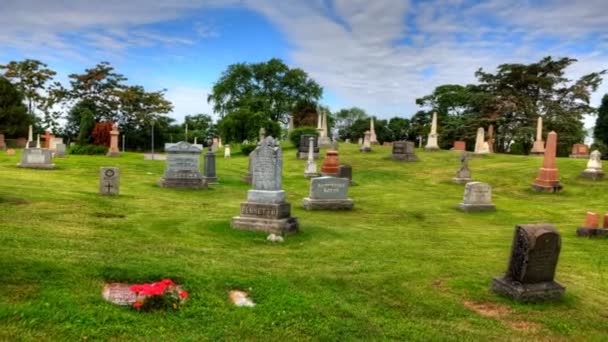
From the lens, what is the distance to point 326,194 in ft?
50.2

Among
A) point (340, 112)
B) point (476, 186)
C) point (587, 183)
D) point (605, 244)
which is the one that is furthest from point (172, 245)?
point (340, 112)

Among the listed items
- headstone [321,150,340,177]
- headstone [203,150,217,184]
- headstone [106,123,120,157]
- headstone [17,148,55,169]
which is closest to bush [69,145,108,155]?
headstone [106,123,120,157]

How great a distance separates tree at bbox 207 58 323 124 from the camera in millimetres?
64688

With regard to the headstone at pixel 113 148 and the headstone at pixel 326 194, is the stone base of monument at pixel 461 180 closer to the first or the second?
Result: the headstone at pixel 326 194

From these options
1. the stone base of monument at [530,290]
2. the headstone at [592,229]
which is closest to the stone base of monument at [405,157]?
the headstone at [592,229]

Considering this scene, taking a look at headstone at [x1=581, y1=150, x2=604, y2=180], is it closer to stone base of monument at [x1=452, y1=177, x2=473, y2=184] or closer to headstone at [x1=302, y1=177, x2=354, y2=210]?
stone base of monument at [x1=452, y1=177, x2=473, y2=184]

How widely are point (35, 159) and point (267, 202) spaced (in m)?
16.9

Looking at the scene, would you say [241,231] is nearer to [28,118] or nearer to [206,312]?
[206,312]

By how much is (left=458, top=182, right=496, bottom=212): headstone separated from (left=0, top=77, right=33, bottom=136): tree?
4797 cm

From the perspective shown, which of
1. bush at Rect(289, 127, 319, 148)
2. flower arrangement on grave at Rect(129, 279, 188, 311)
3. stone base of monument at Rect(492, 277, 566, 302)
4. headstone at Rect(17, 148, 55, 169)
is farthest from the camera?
A: bush at Rect(289, 127, 319, 148)

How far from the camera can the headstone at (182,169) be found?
18.3 meters

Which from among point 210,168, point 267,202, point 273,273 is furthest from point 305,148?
point 273,273

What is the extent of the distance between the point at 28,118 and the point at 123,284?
53084 mm

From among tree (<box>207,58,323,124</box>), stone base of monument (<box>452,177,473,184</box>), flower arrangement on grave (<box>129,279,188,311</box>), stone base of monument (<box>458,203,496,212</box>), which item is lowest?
stone base of monument (<box>458,203,496,212</box>)
